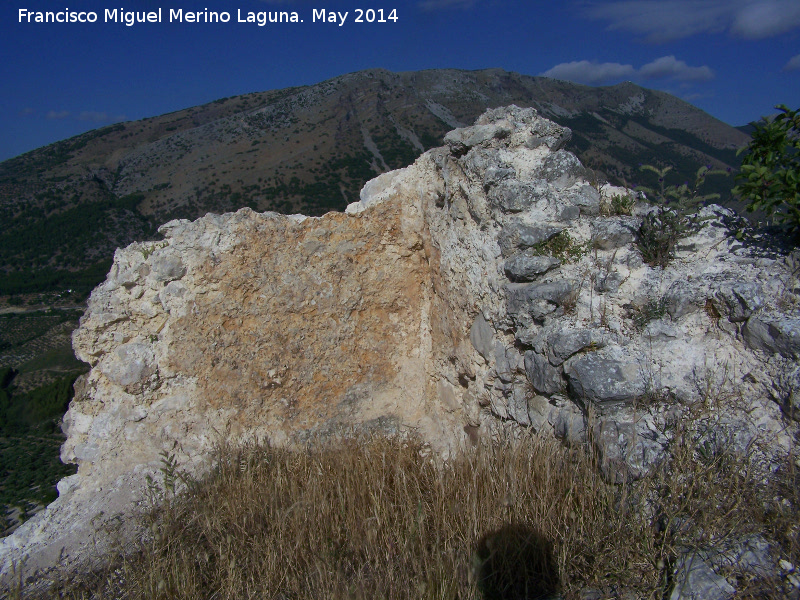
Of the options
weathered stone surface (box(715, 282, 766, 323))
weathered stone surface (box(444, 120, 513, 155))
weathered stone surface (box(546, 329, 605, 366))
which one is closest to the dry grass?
weathered stone surface (box(546, 329, 605, 366))

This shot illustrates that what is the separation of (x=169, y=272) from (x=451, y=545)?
3.04 m

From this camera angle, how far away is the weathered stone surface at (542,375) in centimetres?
314

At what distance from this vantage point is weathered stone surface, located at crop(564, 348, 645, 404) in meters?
2.81

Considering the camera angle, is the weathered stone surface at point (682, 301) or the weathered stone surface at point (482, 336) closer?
the weathered stone surface at point (682, 301)

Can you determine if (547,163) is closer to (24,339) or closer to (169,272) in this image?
(169,272)

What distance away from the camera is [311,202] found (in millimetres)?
34219

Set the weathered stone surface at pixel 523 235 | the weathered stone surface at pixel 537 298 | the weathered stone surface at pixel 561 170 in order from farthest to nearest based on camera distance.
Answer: the weathered stone surface at pixel 561 170 → the weathered stone surface at pixel 523 235 → the weathered stone surface at pixel 537 298

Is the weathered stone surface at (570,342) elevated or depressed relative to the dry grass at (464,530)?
elevated

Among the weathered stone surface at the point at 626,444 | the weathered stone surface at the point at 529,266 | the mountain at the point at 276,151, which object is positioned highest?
the mountain at the point at 276,151

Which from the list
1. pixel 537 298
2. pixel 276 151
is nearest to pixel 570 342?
pixel 537 298

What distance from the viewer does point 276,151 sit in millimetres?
44219

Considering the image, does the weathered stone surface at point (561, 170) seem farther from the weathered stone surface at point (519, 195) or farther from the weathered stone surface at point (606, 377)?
the weathered stone surface at point (606, 377)

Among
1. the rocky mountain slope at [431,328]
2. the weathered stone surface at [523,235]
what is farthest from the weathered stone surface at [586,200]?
the weathered stone surface at [523,235]

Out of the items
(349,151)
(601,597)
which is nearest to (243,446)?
(601,597)
